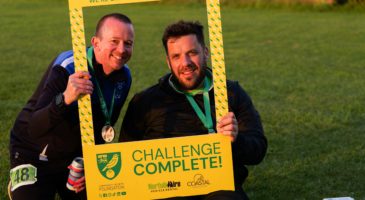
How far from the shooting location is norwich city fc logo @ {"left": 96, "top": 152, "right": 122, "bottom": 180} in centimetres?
415

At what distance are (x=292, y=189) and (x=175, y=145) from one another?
2.85 metres

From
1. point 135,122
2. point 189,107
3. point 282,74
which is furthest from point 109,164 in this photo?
point 282,74

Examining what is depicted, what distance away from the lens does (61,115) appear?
14.2 feet

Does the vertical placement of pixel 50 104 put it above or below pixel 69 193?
above

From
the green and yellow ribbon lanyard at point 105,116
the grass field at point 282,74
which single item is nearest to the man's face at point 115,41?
the green and yellow ribbon lanyard at point 105,116

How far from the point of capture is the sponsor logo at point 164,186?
425cm

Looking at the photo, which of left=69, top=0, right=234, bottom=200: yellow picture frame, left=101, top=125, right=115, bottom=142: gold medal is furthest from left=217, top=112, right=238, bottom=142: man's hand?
left=101, top=125, right=115, bottom=142: gold medal

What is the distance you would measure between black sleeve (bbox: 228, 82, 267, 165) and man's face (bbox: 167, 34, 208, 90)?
0.31m

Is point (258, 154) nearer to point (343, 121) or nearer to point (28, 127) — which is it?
point (28, 127)

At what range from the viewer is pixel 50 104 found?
4.38 m

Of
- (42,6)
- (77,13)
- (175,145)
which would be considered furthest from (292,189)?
(42,6)

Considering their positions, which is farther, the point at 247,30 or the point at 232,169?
the point at 247,30

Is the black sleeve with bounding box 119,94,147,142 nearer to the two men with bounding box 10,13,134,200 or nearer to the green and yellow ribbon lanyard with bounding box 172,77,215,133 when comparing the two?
the two men with bounding box 10,13,134,200

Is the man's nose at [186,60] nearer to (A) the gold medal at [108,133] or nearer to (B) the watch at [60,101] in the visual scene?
(A) the gold medal at [108,133]
